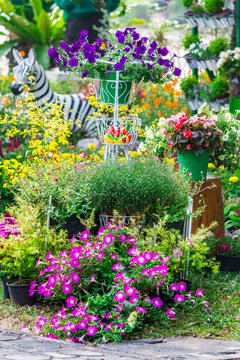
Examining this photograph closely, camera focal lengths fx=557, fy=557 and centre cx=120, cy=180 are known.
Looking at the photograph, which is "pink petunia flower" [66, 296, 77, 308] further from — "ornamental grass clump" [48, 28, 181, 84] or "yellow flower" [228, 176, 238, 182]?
"yellow flower" [228, 176, 238, 182]

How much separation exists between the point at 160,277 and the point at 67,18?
10349mm

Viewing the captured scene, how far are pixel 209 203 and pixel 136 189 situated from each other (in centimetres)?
113

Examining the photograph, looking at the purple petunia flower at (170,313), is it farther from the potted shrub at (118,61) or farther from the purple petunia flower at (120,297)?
the potted shrub at (118,61)

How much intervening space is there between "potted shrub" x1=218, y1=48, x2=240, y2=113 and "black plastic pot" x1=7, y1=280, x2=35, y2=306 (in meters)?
4.33

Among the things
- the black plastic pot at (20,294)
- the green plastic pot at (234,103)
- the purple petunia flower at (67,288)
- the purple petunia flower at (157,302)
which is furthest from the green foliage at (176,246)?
the green plastic pot at (234,103)

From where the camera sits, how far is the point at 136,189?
4.18 metres

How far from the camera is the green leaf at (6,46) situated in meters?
15.1

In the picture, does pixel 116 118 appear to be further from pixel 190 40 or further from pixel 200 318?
pixel 190 40

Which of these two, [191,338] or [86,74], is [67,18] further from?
[191,338]

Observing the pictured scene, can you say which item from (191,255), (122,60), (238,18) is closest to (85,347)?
(191,255)

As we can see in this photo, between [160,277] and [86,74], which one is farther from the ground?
[86,74]

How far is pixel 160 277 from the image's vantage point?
3848 mm

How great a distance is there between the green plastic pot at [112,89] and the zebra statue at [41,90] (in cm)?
173

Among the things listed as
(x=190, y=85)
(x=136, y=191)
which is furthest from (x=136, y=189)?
(x=190, y=85)
